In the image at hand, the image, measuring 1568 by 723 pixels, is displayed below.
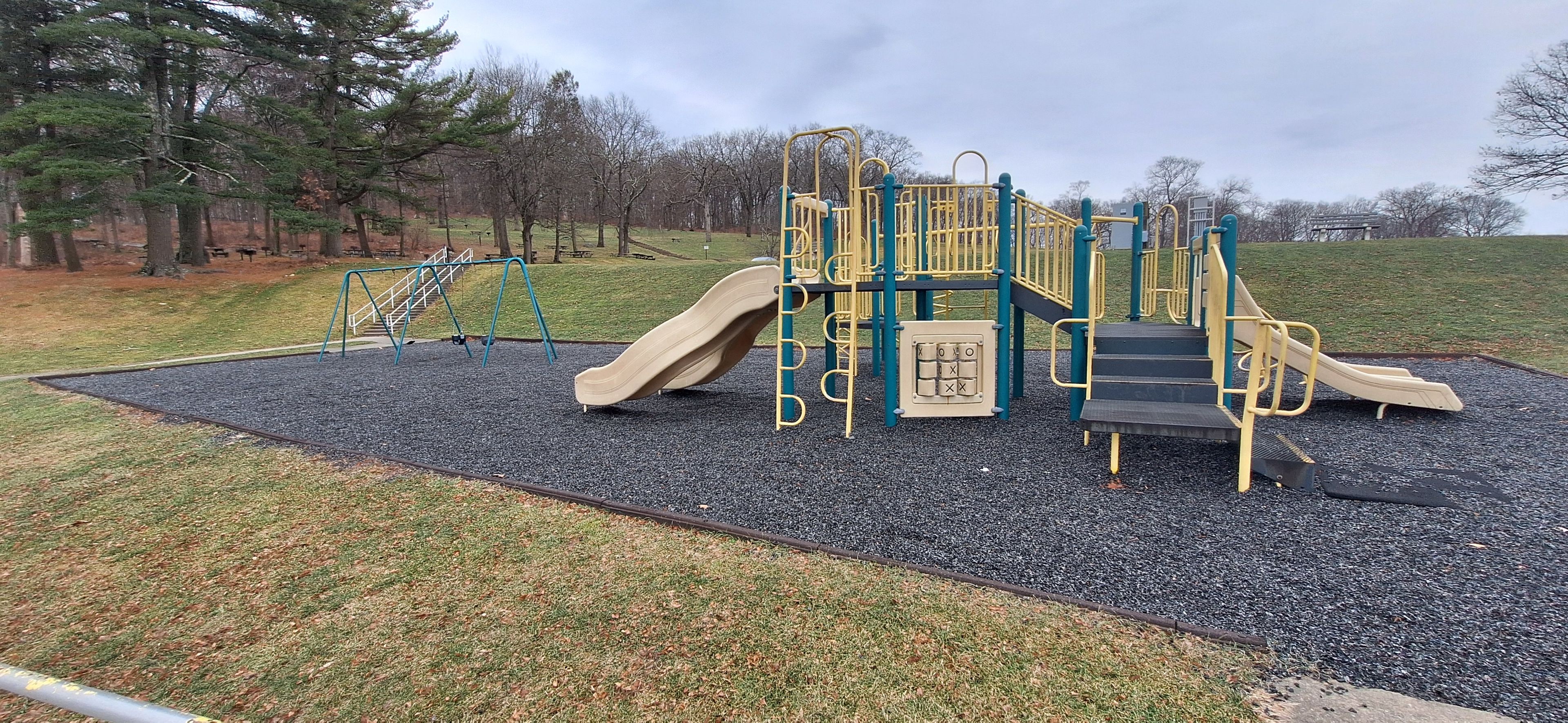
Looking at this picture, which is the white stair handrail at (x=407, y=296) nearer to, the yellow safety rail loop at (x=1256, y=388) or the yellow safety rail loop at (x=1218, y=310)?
the yellow safety rail loop at (x=1218, y=310)

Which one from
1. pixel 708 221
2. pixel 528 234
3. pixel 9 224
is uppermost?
pixel 708 221

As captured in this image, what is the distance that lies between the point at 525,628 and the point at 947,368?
4.00 metres

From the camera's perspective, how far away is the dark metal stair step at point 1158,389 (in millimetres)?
4738

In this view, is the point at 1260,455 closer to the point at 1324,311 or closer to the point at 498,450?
the point at 498,450

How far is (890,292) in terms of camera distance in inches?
220

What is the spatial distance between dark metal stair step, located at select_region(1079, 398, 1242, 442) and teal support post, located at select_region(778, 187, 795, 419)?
96.7 inches

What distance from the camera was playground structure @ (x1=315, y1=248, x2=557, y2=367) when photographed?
1201 cm

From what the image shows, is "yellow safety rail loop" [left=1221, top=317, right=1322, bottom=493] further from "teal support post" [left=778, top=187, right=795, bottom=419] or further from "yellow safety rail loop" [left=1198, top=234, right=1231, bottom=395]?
"teal support post" [left=778, top=187, right=795, bottom=419]

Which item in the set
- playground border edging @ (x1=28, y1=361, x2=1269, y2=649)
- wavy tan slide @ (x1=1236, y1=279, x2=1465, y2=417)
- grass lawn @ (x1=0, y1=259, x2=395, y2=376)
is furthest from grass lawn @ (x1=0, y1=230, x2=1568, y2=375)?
playground border edging @ (x1=28, y1=361, x2=1269, y2=649)

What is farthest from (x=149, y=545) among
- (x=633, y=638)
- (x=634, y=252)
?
(x=634, y=252)

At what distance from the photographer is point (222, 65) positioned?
27.0 metres

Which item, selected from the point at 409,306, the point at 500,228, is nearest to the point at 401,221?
the point at 500,228

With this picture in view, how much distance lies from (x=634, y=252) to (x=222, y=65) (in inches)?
813

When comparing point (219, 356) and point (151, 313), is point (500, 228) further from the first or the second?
point (219, 356)
